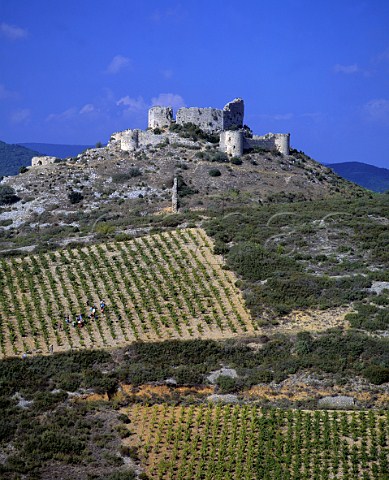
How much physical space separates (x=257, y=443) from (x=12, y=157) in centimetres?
14837

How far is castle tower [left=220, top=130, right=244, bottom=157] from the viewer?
70188 mm

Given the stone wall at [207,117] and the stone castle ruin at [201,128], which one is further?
the stone wall at [207,117]

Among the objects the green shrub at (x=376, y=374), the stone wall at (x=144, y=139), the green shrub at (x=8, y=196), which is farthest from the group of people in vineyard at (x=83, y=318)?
the stone wall at (x=144, y=139)

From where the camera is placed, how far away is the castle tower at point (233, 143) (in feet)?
230

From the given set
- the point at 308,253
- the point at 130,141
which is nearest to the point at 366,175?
the point at 130,141

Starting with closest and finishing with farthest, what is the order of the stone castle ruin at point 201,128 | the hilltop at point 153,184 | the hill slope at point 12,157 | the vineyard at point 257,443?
the vineyard at point 257,443 → the hilltop at point 153,184 → the stone castle ruin at point 201,128 → the hill slope at point 12,157

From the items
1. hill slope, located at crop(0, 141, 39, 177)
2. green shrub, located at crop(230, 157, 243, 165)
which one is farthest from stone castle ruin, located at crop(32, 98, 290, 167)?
hill slope, located at crop(0, 141, 39, 177)

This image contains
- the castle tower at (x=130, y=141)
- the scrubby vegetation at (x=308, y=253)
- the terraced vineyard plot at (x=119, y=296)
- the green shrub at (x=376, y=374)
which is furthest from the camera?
the castle tower at (x=130, y=141)

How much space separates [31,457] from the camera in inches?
917

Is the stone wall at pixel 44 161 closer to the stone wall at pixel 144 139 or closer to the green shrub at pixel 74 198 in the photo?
the stone wall at pixel 144 139

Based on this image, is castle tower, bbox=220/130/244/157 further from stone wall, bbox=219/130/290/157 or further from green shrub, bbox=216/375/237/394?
green shrub, bbox=216/375/237/394

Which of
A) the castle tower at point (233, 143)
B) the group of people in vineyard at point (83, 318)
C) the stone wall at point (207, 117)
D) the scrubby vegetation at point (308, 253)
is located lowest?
the group of people in vineyard at point (83, 318)

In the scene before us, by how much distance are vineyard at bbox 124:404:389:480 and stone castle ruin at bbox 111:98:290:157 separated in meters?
47.5

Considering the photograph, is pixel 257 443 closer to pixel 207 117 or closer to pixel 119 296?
pixel 119 296
